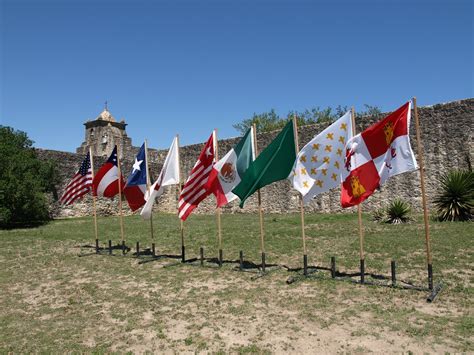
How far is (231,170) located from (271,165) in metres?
1.06

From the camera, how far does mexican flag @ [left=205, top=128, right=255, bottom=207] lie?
801 centimetres

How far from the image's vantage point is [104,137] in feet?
135

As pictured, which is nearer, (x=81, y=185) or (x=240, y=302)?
(x=240, y=302)

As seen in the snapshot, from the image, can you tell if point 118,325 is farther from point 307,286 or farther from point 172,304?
point 307,286

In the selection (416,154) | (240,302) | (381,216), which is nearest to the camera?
(240,302)

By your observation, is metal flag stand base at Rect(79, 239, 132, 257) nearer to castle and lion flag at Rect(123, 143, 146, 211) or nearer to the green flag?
castle and lion flag at Rect(123, 143, 146, 211)

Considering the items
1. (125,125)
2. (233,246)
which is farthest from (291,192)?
(125,125)

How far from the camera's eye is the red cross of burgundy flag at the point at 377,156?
616 centimetres

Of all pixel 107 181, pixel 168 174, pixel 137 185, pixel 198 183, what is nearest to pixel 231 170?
pixel 198 183

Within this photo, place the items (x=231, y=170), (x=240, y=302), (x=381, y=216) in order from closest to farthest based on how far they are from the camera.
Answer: (x=240, y=302), (x=231, y=170), (x=381, y=216)

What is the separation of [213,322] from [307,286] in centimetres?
208

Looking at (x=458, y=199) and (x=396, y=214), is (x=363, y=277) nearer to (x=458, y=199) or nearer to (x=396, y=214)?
(x=396, y=214)

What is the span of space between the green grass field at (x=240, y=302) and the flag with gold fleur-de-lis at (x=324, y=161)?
5.46ft

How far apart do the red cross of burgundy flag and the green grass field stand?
→ 1630 millimetres
